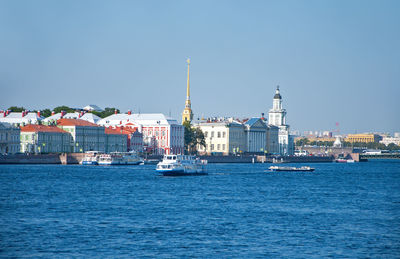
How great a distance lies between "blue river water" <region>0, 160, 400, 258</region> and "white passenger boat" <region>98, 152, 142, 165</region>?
40420 mm

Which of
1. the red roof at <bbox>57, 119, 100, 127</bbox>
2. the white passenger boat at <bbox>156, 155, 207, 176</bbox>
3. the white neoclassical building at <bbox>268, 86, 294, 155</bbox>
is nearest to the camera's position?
the white passenger boat at <bbox>156, 155, 207, 176</bbox>

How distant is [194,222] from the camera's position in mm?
28625

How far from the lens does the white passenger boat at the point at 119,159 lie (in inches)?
3394

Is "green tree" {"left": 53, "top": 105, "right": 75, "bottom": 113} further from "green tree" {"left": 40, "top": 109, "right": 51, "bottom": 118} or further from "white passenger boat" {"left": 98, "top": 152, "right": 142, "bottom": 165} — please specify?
"white passenger boat" {"left": 98, "top": 152, "right": 142, "bottom": 165}

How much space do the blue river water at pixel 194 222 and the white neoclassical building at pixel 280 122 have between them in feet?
329

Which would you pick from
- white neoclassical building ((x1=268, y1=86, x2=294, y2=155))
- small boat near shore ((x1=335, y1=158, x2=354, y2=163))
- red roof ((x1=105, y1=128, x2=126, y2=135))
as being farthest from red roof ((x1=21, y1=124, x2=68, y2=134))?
white neoclassical building ((x1=268, y1=86, x2=294, y2=155))

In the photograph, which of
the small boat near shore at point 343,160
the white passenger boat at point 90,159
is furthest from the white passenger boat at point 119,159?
the small boat near shore at point 343,160

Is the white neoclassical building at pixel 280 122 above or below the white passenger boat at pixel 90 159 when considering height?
above

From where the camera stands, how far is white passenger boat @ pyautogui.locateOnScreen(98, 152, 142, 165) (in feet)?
283

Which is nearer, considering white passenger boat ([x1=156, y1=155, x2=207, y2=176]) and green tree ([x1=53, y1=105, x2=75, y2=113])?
white passenger boat ([x1=156, y1=155, x2=207, y2=176])

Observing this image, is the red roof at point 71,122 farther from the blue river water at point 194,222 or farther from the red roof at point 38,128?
the blue river water at point 194,222

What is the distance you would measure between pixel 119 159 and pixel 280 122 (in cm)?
6344

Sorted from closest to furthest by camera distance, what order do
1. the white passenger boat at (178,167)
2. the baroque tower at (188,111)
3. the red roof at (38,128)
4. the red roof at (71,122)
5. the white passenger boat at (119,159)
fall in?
the white passenger boat at (178,167) < the white passenger boat at (119,159) < the red roof at (38,128) < the red roof at (71,122) < the baroque tower at (188,111)

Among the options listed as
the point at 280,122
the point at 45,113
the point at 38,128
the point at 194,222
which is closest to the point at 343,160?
the point at 280,122
